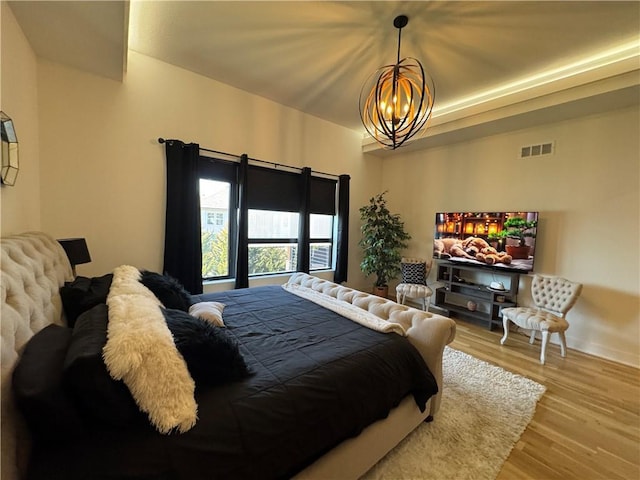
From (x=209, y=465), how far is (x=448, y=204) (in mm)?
4446

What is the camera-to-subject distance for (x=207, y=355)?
3.62 feet

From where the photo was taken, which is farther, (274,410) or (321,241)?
(321,241)

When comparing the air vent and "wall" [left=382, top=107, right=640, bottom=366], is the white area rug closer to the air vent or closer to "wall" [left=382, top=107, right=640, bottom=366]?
"wall" [left=382, top=107, right=640, bottom=366]

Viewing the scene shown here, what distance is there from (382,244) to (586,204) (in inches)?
99.6

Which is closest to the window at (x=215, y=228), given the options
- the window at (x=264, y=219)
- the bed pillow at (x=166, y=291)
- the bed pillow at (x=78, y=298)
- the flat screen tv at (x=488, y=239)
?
the window at (x=264, y=219)

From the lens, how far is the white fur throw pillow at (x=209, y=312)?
5.57 ft

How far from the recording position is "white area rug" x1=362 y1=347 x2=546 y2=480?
59.2 inches

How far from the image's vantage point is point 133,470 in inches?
31.2

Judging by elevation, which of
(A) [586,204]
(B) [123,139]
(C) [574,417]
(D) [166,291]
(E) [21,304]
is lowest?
(C) [574,417]

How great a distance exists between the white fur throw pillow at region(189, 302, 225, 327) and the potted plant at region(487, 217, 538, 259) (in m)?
3.65

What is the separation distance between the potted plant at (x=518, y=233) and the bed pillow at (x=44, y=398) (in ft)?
14.1

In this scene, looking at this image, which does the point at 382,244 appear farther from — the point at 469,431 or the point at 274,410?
the point at 274,410

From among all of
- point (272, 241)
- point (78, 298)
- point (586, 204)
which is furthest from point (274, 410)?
point (586, 204)

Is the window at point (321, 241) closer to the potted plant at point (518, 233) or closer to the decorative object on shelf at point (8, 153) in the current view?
the potted plant at point (518, 233)
